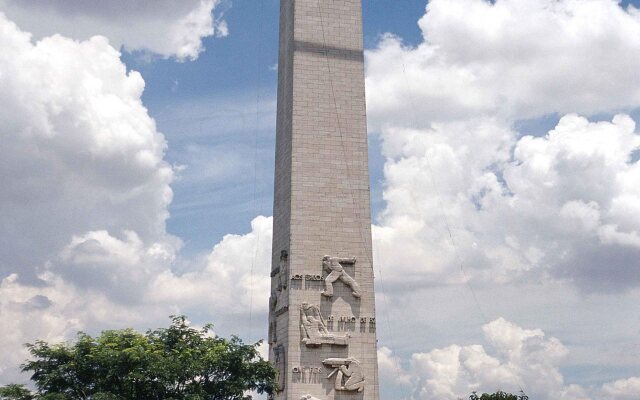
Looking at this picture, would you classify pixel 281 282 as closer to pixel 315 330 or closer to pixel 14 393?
pixel 315 330

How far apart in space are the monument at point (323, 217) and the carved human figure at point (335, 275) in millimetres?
50

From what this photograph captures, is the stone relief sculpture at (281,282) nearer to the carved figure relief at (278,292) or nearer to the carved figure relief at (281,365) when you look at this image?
the carved figure relief at (278,292)

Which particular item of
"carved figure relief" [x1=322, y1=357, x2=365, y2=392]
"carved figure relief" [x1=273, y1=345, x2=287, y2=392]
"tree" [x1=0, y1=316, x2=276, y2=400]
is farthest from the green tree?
"carved figure relief" [x1=322, y1=357, x2=365, y2=392]

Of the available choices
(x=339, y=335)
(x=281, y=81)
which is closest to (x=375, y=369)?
(x=339, y=335)

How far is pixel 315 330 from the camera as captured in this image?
40.9 metres

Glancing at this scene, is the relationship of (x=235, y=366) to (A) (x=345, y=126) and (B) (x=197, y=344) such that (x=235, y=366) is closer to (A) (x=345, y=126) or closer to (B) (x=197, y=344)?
(B) (x=197, y=344)

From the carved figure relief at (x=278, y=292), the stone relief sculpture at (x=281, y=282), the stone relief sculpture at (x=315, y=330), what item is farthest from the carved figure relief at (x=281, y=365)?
the stone relief sculpture at (x=281, y=282)

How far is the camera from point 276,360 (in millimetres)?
42344

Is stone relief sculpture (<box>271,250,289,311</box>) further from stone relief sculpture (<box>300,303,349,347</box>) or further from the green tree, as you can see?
the green tree

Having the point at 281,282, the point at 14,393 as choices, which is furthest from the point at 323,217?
the point at 14,393

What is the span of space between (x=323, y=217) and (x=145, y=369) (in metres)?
11.7

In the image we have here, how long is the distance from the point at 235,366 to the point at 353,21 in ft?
64.7

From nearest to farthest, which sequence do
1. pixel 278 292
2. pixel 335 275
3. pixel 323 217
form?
pixel 335 275 → pixel 323 217 → pixel 278 292

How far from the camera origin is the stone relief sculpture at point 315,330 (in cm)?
4081
